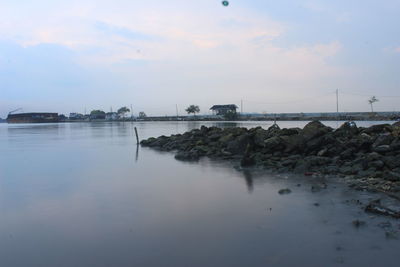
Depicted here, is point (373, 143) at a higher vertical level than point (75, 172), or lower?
higher

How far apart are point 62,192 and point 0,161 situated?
1201 cm

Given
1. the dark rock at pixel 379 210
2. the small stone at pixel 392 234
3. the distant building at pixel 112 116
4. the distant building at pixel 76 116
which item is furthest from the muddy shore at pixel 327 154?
the distant building at pixel 76 116

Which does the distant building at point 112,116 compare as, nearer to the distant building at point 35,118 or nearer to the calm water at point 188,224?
the distant building at point 35,118

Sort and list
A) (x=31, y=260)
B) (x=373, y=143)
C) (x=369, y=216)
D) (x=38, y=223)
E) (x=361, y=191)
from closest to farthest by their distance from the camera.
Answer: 1. (x=31, y=260)
2. (x=369, y=216)
3. (x=38, y=223)
4. (x=361, y=191)
5. (x=373, y=143)

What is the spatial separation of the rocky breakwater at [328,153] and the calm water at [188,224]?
1223 mm

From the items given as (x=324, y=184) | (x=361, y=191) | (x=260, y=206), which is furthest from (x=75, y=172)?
(x=361, y=191)

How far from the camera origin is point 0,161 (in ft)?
67.5

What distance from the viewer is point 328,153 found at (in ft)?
48.5

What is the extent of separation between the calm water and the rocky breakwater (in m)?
1.22

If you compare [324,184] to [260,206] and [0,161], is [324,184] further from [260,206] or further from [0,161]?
[0,161]

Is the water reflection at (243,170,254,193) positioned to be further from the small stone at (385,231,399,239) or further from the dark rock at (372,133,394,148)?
the dark rock at (372,133,394,148)

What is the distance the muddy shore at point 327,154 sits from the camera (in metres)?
10.9

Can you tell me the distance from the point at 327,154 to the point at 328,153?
0.06 metres

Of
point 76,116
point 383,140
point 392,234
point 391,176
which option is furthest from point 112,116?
point 392,234
